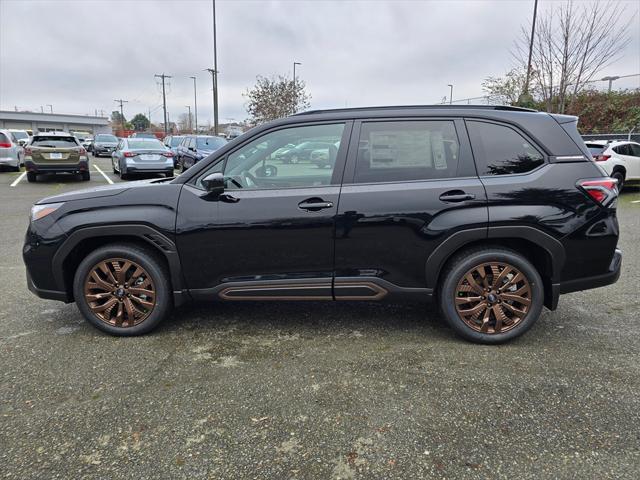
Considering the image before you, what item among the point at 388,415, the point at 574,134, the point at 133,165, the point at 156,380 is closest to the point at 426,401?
the point at 388,415

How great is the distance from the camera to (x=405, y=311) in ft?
13.8

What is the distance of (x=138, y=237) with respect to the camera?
353 centimetres

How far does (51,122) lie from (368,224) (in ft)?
319

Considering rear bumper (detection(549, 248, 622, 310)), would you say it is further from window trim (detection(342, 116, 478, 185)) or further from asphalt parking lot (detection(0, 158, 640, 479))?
Answer: window trim (detection(342, 116, 478, 185))

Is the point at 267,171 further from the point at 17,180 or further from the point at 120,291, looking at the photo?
the point at 17,180

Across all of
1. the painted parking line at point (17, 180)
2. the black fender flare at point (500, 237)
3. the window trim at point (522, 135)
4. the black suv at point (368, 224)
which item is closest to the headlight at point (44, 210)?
the black suv at point (368, 224)

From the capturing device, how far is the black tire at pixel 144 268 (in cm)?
352

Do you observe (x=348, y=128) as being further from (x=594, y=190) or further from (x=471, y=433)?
(x=471, y=433)

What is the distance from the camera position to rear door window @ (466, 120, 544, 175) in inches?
134

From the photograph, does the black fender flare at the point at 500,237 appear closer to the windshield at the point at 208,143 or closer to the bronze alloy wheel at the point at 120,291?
the bronze alloy wheel at the point at 120,291

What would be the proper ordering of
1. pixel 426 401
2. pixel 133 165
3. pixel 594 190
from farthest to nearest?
pixel 133 165, pixel 594 190, pixel 426 401

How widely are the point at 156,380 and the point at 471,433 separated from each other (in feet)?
6.38

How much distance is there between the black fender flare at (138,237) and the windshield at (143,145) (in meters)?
12.5

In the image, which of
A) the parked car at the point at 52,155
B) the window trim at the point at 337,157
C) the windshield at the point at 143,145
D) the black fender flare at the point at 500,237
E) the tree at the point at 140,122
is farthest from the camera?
the tree at the point at 140,122
